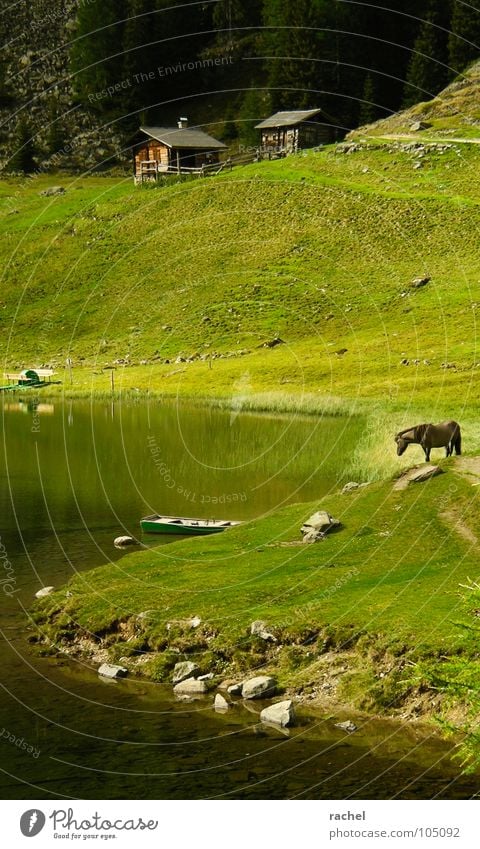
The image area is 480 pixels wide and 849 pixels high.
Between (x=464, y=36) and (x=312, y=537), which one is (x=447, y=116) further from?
(x=312, y=537)

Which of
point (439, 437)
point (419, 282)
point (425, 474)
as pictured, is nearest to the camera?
point (425, 474)

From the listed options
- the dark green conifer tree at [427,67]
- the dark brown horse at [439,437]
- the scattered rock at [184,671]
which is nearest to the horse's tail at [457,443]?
the dark brown horse at [439,437]

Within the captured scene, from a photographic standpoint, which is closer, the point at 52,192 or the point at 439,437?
the point at 439,437

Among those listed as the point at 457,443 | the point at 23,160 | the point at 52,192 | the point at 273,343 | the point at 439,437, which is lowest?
the point at 457,443

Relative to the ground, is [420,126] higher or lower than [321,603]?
higher

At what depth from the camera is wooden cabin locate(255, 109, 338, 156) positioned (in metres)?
158

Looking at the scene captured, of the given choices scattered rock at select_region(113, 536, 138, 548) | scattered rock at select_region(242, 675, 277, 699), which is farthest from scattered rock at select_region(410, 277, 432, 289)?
scattered rock at select_region(242, 675, 277, 699)

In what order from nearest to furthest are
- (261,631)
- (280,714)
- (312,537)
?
1. (280,714)
2. (261,631)
3. (312,537)

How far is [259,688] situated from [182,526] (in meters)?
17.0

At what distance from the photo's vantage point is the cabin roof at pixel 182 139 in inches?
6142

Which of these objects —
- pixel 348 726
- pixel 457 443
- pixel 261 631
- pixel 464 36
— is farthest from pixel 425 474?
pixel 464 36

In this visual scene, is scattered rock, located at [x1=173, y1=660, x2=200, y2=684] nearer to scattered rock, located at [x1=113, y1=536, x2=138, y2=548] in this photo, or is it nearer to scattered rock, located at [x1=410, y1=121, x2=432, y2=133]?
scattered rock, located at [x1=113, y1=536, x2=138, y2=548]

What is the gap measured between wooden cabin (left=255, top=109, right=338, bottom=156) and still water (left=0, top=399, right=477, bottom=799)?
102 m

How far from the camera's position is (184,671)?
30.6 meters
